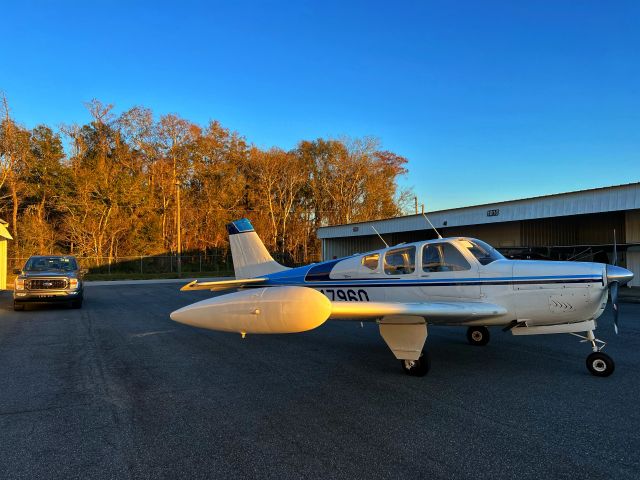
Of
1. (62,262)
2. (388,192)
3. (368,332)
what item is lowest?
(368,332)

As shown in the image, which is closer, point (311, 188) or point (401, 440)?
point (401, 440)

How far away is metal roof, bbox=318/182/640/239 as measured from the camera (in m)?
15.7

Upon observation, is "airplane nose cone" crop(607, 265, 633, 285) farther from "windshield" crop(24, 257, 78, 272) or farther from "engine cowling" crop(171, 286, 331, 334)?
"windshield" crop(24, 257, 78, 272)

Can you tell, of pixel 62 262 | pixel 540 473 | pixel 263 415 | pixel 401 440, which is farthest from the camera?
pixel 62 262

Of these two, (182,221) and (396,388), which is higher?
(182,221)

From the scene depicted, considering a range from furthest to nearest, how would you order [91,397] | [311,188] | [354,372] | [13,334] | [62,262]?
[311,188]
[62,262]
[13,334]
[354,372]
[91,397]

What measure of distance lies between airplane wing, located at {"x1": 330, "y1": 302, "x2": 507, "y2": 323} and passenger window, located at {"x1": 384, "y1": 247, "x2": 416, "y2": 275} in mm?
969

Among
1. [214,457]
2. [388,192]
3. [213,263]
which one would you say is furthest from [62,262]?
[388,192]

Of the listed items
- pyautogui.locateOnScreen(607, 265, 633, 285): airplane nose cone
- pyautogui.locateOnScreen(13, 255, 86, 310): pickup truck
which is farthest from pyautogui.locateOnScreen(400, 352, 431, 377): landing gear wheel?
pyautogui.locateOnScreen(13, 255, 86, 310): pickup truck

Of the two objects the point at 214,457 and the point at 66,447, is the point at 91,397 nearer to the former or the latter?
the point at 66,447

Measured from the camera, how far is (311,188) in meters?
49.3

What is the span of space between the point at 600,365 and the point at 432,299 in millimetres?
2185

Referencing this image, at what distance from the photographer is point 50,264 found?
13336 mm

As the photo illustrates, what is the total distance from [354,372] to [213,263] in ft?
124
